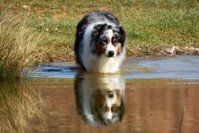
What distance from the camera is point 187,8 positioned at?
23922 millimetres

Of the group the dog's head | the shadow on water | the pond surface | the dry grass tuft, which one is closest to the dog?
the dog's head

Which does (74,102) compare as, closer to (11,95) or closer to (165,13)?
(11,95)

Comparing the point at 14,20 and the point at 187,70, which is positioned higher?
the point at 14,20

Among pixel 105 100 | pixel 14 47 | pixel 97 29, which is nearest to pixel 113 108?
pixel 105 100

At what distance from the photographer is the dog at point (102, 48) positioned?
1433 centimetres

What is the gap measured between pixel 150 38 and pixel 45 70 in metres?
4.64

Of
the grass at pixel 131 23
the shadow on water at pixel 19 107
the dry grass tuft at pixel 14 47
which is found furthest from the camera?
the grass at pixel 131 23

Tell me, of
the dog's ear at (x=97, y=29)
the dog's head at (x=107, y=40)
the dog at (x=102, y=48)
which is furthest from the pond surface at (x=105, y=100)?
the dog's ear at (x=97, y=29)

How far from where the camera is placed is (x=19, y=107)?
11.0 metres

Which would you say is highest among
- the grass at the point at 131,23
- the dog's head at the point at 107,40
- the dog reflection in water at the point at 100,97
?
the dog's head at the point at 107,40

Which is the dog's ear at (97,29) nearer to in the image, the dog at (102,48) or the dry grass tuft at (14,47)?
the dog at (102,48)

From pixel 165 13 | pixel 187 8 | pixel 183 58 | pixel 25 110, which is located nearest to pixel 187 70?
pixel 183 58

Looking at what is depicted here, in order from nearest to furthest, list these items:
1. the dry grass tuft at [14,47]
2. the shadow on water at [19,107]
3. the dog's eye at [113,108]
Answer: the shadow on water at [19,107] < the dog's eye at [113,108] < the dry grass tuft at [14,47]

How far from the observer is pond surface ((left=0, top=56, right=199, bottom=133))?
9.54 metres
